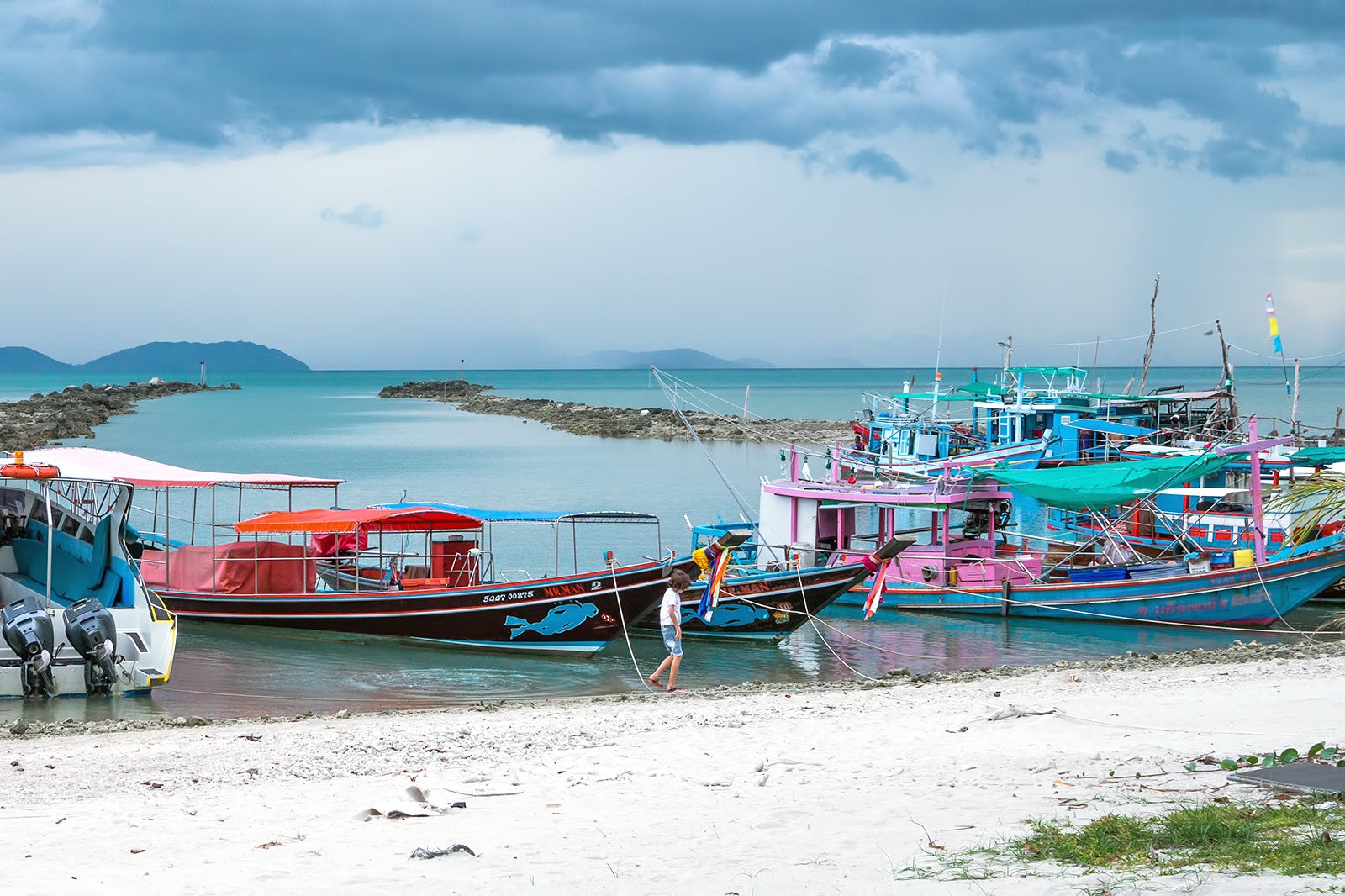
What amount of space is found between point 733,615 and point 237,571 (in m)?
8.42

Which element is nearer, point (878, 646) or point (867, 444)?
point (878, 646)

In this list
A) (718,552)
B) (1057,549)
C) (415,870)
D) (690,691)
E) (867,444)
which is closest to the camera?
(415,870)

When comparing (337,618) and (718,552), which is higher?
(718,552)

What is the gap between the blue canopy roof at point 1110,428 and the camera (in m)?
30.3

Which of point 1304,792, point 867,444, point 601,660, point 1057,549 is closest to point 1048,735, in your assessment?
point 1304,792

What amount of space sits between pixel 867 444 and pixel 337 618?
1125 inches

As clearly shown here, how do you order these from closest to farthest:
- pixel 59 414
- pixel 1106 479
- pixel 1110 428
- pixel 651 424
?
pixel 1106 479
pixel 1110 428
pixel 59 414
pixel 651 424

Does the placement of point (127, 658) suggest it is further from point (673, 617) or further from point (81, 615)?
point (673, 617)

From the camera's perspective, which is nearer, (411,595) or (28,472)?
(28,472)

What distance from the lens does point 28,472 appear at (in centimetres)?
1641

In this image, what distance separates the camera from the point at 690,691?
49.5ft

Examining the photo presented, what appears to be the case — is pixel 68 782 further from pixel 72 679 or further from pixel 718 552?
pixel 718 552

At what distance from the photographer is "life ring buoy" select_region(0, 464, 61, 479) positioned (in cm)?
1641

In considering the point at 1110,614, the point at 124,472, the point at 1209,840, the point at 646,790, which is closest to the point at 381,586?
the point at 124,472
